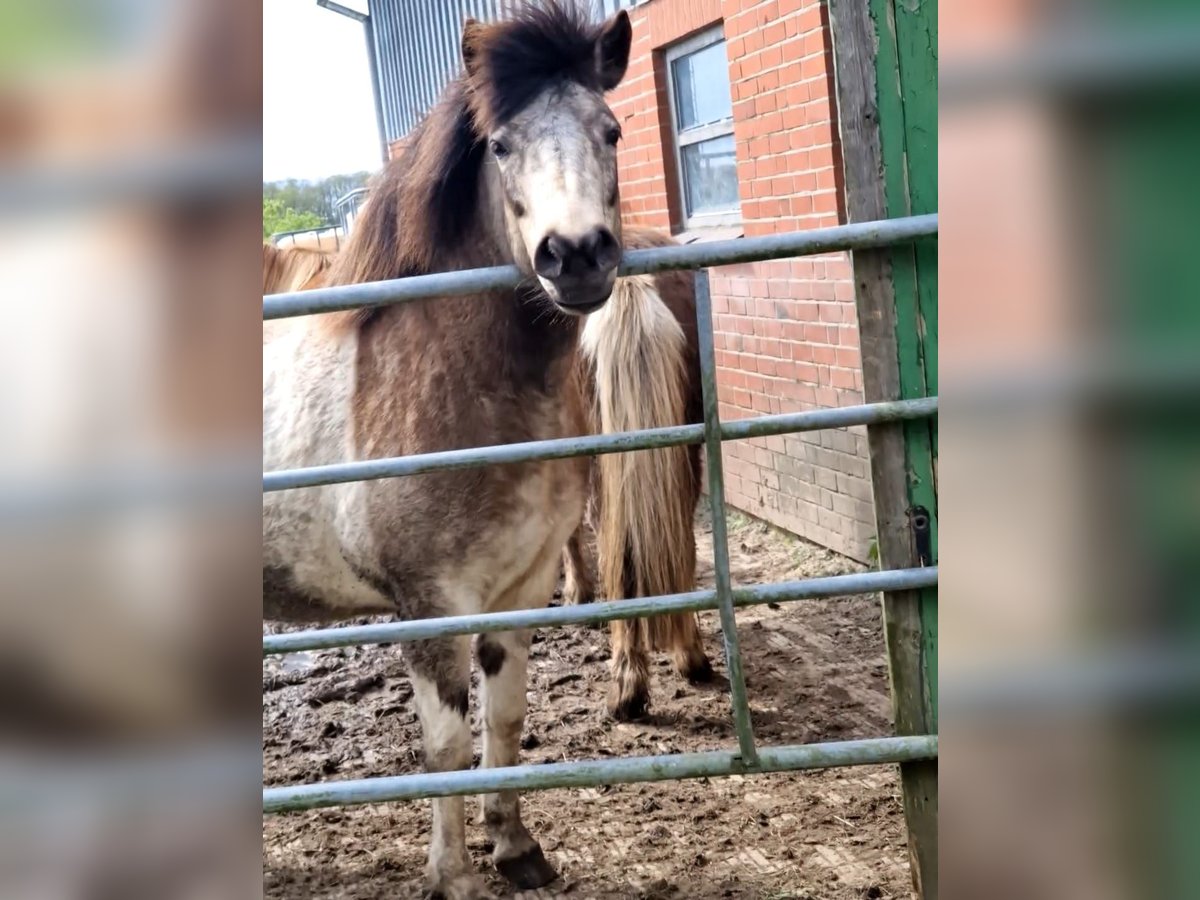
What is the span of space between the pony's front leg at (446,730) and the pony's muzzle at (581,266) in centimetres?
96

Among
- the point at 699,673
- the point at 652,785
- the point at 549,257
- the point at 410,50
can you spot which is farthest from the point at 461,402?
the point at 410,50

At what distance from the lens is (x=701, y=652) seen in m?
3.76

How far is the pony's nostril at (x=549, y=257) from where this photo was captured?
186cm

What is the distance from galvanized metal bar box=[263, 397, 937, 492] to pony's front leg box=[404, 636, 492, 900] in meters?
0.78

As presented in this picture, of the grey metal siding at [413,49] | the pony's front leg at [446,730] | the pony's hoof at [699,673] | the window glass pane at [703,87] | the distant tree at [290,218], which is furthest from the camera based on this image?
the distant tree at [290,218]

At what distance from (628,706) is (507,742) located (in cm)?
91

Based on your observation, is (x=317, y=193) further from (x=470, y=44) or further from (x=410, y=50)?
(x=470, y=44)
